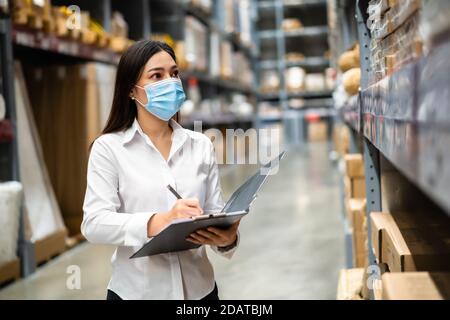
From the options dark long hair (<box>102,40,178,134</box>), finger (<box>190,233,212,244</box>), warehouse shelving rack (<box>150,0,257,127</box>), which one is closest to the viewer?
finger (<box>190,233,212,244</box>)

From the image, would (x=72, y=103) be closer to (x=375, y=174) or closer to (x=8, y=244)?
(x=8, y=244)

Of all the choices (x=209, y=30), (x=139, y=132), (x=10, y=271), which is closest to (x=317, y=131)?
(x=209, y=30)

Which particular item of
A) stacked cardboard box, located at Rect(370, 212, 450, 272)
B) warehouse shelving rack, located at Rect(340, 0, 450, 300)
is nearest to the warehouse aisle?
stacked cardboard box, located at Rect(370, 212, 450, 272)

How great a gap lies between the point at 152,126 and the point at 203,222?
1.20 ft

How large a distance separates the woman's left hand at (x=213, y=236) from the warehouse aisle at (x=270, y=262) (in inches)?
57.4

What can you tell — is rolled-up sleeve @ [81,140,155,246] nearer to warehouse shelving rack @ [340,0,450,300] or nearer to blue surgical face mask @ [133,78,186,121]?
blue surgical face mask @ [133,78,186,121]

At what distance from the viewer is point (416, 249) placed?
1.22 meters

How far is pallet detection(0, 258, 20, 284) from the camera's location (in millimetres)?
2838

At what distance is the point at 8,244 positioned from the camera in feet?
9.44

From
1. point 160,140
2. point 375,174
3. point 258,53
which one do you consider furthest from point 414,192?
point 258,53

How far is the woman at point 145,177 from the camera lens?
1304mm

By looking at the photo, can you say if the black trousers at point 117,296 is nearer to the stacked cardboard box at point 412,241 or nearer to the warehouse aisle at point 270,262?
the stacked cardboard box at point 412,241

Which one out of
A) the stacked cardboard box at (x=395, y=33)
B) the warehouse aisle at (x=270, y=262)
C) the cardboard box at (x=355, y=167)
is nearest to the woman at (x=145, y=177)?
the stacked cardboard box at (x=395, y=33)
